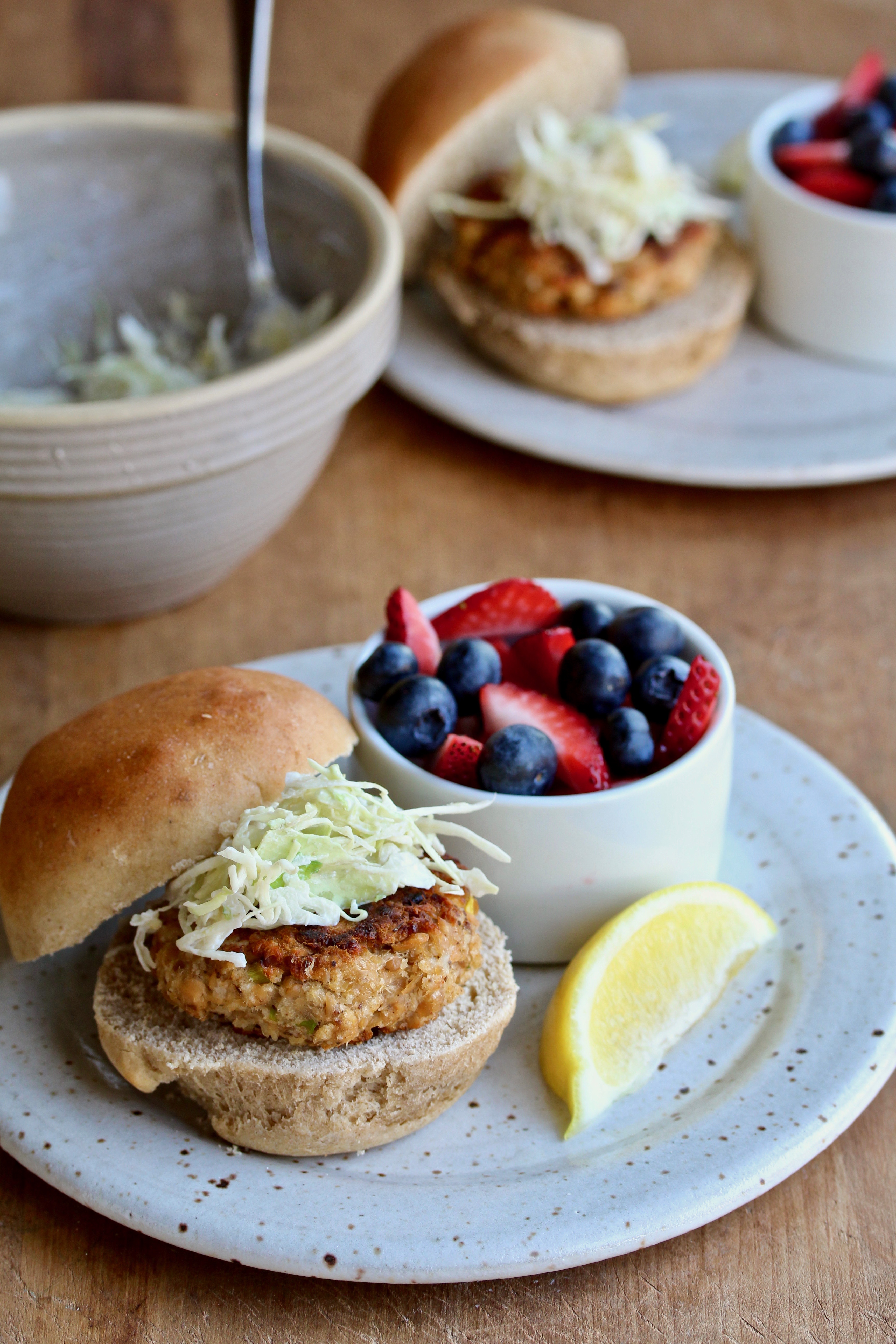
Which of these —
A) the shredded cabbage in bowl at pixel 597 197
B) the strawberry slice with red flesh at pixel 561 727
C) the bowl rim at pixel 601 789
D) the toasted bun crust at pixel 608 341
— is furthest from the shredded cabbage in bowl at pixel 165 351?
the strawberry slice with red flesh at pixel 561 727

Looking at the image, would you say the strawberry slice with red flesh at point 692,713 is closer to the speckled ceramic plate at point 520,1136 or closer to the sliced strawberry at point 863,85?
the speckled ceramic plate at point 520,1136

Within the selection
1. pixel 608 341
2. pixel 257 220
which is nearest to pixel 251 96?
pixel 257 220

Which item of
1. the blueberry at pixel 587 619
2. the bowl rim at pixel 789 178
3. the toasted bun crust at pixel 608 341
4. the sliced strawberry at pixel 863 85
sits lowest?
the toasted bun crust at pixel 608 341

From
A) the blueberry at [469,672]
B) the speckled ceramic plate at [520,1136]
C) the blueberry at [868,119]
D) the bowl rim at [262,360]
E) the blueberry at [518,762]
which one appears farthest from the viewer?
the blueberry at [868,119]

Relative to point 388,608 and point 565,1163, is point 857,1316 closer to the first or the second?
point 565,1163

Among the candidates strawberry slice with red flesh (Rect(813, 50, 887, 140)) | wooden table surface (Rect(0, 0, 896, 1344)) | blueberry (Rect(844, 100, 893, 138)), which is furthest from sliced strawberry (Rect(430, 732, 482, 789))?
strawberry slice with red flesh (Rect(813, 50, 887, 140))

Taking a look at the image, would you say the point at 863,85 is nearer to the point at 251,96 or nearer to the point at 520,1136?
the point at 251,96
